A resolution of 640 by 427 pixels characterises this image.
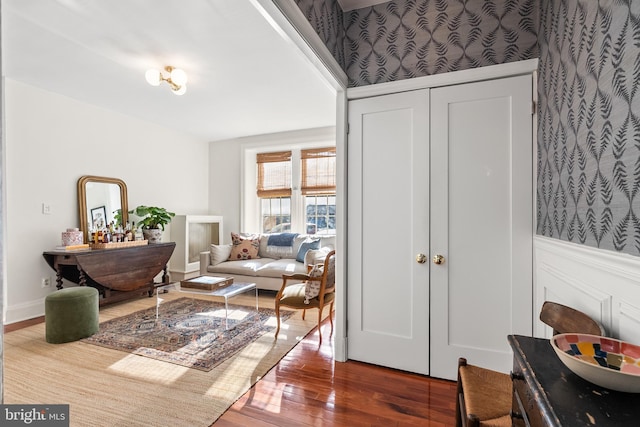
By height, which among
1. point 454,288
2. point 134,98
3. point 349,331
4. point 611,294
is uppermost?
point 134,98

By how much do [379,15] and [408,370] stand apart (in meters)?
2.59

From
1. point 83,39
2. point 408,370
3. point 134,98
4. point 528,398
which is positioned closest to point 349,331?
point 408,370

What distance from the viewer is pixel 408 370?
2193 millimetres

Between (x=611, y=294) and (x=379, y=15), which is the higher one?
(x=379, y=15)

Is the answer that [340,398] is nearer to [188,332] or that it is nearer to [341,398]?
[341,398]

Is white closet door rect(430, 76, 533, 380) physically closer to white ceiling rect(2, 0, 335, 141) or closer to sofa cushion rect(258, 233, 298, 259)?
white ceiling rect(2, 0, 335, 141)

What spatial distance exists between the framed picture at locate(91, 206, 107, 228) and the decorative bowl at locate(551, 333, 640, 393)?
465 cm

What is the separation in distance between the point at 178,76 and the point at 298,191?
283 centimetres

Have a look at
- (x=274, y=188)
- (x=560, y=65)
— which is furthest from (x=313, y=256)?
(x=560, y=65)

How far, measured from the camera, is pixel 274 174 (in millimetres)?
5711

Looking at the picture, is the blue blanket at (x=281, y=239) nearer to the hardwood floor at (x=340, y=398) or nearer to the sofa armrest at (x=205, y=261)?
the sofa armrest at (x=205, y=261)

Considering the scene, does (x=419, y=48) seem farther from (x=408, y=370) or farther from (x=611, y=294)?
(x=408, y=370)

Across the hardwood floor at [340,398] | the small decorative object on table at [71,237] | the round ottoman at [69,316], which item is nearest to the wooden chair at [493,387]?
the hardwood floor at [340,398]

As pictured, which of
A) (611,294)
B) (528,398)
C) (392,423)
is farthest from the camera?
(392,423)
